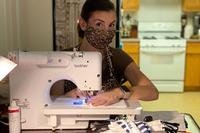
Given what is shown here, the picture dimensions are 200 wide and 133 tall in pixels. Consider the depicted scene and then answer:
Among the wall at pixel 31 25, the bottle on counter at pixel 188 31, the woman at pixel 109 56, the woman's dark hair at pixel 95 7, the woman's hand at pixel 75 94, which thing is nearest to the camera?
the woman's hand at pixel 75 94

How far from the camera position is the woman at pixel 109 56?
1726 mm

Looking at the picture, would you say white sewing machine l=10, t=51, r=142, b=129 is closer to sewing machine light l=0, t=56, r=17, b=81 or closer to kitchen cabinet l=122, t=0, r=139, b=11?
sewing machine light l=0, t=56, r=17, b=81

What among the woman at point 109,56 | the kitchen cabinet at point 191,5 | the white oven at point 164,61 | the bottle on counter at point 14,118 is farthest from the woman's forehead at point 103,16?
the kitchen cabinet at point 191,5

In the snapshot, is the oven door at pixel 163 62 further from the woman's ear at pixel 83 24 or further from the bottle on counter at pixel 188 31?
the woman's ear at pixel 83 24

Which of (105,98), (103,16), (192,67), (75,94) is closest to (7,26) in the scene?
(103,16)

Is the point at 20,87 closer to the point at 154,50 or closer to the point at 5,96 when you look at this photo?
the point at 5,96

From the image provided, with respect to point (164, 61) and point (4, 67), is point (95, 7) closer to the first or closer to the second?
point (4, 67)

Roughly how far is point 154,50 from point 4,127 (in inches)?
155

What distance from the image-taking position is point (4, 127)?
4.82 feet

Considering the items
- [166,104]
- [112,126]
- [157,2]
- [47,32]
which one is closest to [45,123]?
[112,126]

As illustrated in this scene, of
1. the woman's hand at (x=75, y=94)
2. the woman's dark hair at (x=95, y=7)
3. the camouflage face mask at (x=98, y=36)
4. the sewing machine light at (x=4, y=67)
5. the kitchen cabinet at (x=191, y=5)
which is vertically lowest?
the woman's hand at (x=75, y=94)

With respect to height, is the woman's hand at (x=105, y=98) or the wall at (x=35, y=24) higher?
the wall at (x=35, y=24)

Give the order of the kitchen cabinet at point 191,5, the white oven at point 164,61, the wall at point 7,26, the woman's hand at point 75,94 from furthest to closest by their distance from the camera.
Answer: the kitchen cabinet at point 191,5 → the white oven at point 164,61 → the wall at point 7,26 → the woman's hand at point 75,94

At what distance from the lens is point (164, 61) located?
206 inches
